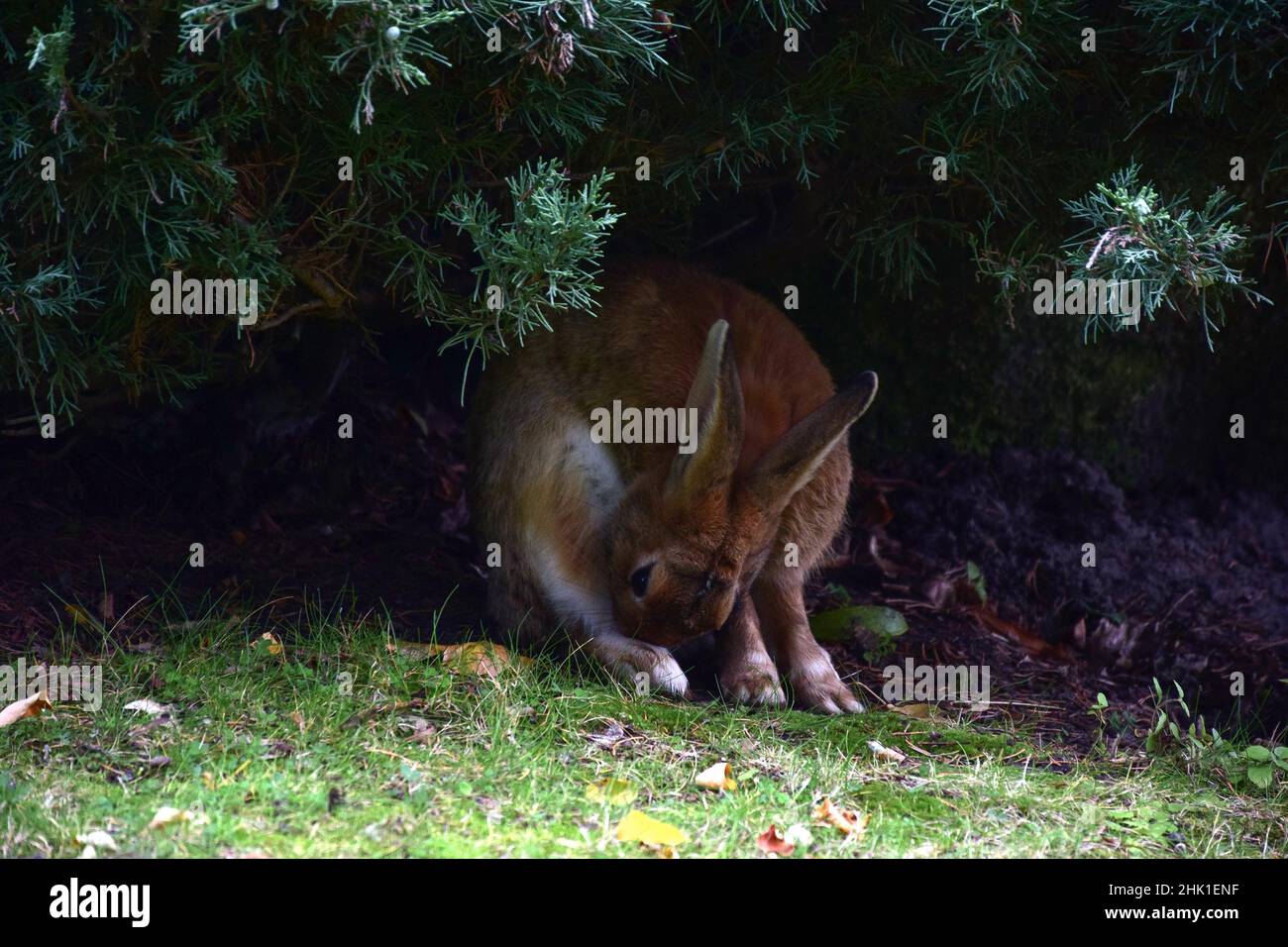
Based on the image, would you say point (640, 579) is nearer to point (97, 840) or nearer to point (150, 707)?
point (150, 707)

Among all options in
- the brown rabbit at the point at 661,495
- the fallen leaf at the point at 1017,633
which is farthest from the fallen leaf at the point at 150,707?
the fallen leaf at the point at 1017,633

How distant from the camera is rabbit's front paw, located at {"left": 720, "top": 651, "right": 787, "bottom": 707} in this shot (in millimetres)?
5134

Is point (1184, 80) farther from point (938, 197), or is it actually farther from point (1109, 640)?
point (1109, 640)

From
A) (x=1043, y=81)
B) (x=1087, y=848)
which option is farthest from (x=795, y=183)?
(x=1087, y=848)

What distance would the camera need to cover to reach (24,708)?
4.12 meters

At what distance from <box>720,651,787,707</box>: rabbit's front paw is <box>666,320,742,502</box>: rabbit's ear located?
3.01ft

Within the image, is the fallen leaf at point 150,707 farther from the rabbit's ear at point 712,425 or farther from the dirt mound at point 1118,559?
the dirt mound at point 1118,559

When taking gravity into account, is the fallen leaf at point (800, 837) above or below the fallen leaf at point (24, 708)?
below

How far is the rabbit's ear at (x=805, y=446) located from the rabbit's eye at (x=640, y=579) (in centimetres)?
50

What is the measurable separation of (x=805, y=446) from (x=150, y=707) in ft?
7.91

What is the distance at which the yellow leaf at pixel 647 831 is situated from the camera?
3.54m

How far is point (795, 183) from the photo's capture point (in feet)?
19.8

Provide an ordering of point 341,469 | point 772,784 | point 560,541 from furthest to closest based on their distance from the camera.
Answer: point 341,469 → point 560,541 → point 772,784

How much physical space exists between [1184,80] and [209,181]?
11.1ft
